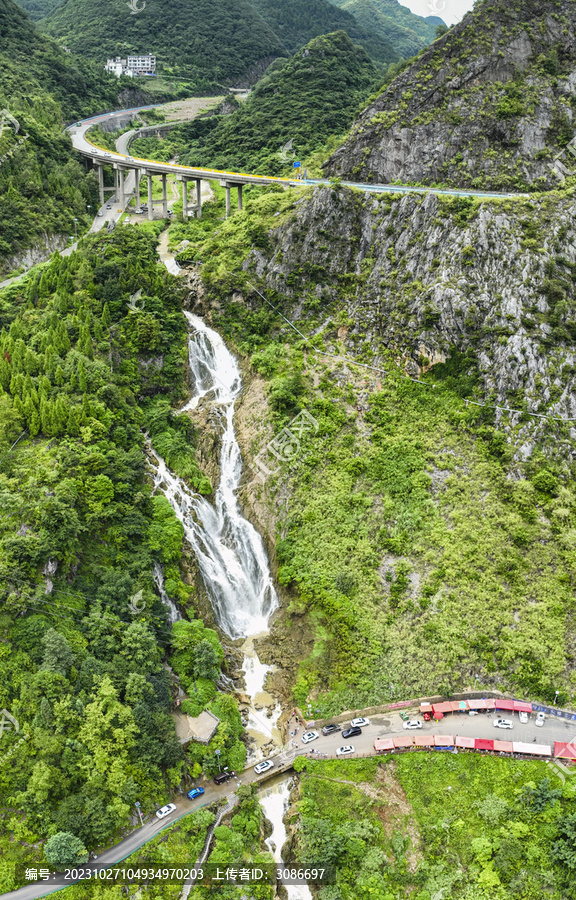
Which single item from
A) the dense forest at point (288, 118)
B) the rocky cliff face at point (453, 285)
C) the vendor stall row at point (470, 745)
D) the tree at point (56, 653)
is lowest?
the vendor stall row at point (470, 745)

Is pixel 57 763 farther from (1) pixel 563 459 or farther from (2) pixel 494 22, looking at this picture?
(2) pixel 494 22

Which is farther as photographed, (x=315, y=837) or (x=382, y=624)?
(x=382, y=624)

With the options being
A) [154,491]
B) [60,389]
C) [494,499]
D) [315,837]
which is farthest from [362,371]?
[315,837]

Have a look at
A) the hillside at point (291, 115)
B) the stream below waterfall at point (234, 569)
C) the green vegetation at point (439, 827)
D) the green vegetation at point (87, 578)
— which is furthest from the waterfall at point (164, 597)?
the hillside at point (291, 115)

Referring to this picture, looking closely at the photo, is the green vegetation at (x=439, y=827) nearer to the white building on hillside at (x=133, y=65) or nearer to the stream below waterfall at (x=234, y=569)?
the stream below waterfall at (x=234, y=569)

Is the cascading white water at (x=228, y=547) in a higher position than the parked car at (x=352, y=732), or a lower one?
higher

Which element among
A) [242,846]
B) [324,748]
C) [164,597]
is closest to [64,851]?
[242,846]

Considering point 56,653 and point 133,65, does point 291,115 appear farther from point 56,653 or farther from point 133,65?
point 56,653
